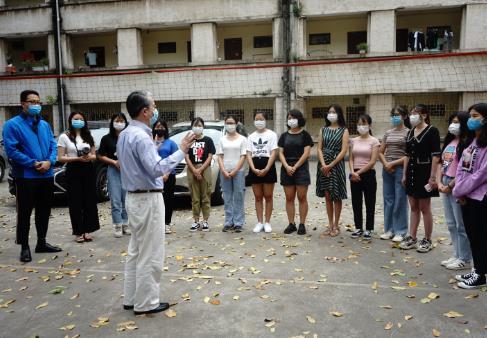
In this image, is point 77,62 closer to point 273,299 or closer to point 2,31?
point 2,31

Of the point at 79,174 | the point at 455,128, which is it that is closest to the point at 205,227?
the point at 79,174

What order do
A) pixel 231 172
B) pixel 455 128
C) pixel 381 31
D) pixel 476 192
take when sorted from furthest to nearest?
pixel 381 31 → pixel 231 172 → pixel 455 128 → pixel 476 192

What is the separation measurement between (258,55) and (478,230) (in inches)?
767

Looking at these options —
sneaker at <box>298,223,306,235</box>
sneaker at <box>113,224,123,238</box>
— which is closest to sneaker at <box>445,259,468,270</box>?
sneaker at <box>298,223,306,235</box>

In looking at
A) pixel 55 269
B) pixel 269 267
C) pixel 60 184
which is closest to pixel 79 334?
pixel 55 269

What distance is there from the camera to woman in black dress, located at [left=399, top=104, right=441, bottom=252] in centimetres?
573

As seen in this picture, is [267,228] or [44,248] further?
[267,228]

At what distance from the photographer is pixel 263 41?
74.5 ft

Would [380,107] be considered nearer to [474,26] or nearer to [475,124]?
[474,26]

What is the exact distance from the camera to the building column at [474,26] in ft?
60.6

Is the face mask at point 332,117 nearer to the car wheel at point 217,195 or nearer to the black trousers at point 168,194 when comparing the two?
the black trousers at point 168,194

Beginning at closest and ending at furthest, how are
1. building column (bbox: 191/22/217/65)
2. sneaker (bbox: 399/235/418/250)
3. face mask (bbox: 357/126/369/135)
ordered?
sneaker (bbox: 399/235/418/250), face mask (bbox: 357/126/369/135), building column (bbox: 191/22/217/65)

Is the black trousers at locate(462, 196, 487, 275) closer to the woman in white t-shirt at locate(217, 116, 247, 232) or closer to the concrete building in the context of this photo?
the woman in white t-shirt at locate(217, 116, 247, 232)

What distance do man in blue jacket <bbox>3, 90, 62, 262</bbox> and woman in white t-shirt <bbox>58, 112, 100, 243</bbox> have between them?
23.6 inches
